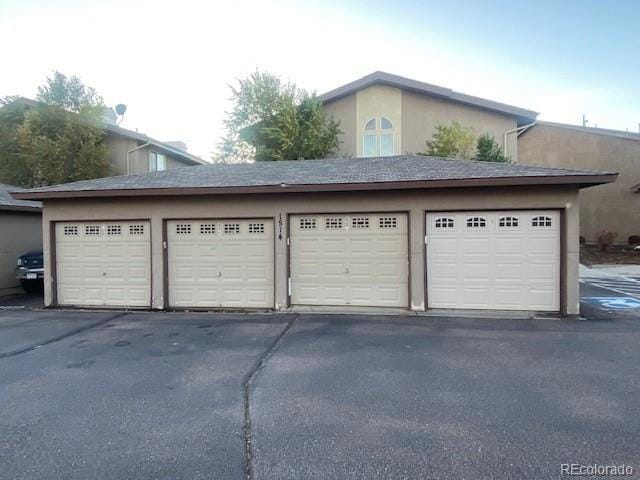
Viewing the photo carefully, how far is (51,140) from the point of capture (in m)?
18.1

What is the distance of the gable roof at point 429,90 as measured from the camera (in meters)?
17.9

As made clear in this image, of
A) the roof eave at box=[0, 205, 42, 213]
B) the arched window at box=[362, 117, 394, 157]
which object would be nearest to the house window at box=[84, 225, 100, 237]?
the roof eave at box=[0, 205, 42, 213]

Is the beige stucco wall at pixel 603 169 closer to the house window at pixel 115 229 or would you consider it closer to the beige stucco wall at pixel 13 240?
the house window at pixel 115 229

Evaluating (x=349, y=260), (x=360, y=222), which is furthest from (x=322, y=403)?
(x=360, y=222)

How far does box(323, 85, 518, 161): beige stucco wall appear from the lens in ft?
60.2

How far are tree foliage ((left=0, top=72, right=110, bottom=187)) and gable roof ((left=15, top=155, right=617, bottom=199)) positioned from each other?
9.76 metres

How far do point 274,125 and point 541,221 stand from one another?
44.6 ft

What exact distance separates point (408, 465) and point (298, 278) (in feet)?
19.8

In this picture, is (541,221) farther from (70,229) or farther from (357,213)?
(70,229)

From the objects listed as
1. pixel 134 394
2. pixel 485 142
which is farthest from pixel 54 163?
pixel 485 142

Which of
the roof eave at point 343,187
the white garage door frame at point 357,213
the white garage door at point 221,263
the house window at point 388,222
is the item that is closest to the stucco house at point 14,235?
the roof eave at point 343,187

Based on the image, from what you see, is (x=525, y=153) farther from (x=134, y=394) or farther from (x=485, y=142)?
(x=134, y=394)

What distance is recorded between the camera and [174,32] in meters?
Result: 11.6

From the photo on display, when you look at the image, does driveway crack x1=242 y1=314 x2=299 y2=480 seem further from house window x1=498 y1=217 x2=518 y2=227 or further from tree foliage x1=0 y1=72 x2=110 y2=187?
tree foliage x1=0 y1=72 x2=110 y2=187
